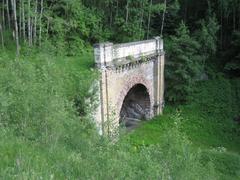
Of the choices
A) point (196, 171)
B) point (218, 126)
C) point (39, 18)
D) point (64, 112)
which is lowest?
point (218, 126)

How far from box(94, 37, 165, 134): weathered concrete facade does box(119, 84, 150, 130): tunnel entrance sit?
165 mm

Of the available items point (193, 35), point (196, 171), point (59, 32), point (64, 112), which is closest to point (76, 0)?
point (59, 32)

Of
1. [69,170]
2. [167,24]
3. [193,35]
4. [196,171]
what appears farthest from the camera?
[167,24]

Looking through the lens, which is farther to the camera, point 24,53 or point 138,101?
point 138,101

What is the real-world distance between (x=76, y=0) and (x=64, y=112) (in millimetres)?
16441

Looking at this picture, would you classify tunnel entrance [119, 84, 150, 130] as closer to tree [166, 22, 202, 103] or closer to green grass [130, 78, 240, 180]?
green grass [130, 78, 240, 180]

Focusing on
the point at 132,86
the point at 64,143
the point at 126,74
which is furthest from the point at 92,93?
the point at 132,86

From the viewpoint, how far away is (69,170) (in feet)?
24.7

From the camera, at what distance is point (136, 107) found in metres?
23.8

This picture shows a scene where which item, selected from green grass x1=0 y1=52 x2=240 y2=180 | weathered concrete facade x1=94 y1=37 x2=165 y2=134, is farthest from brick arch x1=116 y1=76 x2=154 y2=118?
green grass x1=0 y1=52 x2=240 y2=180

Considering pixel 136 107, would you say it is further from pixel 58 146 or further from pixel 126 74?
pixel 58 146

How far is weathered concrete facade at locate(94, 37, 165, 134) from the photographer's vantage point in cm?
1775

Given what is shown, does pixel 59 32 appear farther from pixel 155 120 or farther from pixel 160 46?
pixel 155 120

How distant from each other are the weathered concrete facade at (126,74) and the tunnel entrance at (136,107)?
17cm
